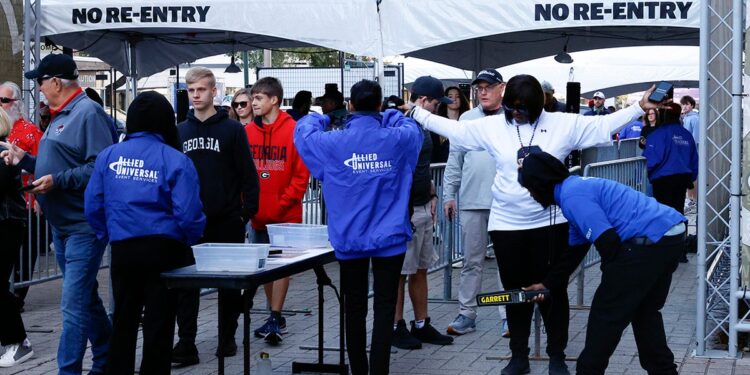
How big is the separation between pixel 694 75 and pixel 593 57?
115 inches

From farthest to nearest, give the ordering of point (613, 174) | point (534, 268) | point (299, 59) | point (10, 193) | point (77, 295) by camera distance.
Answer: point (299, 59) < point (613, 174) < point (10, 193) < point (534, 268) < point (77, 295)

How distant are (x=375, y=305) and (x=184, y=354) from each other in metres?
1.73

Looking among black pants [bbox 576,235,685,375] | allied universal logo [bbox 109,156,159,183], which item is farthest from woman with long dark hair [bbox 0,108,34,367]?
black pants [bbox 576,235,685,375]

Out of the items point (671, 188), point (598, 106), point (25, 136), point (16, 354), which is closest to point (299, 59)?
point (598, 106)

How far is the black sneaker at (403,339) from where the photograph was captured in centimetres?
804

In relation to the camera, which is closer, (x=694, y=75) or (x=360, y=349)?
(x=360, y=349)

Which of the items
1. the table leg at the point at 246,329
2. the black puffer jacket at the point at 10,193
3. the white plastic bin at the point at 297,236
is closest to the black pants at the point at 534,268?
the white plastic bin at the point at 297,236

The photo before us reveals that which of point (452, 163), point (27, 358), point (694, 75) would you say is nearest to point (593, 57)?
point (694, 75)

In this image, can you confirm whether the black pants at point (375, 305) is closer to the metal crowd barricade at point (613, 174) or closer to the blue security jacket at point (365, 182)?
the blue security jacket at point (365, 182)

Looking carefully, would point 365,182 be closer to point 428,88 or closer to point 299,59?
point 428,88

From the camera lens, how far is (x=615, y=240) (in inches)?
219

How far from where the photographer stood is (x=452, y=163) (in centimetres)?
859

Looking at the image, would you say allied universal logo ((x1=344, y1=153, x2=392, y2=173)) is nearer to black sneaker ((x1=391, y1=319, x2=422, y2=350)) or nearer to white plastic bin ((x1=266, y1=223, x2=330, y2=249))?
white plastic bin ((x1=266, y1=223, x2=330, y2=249))

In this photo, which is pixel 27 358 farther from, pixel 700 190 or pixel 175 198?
pixel 700 190
